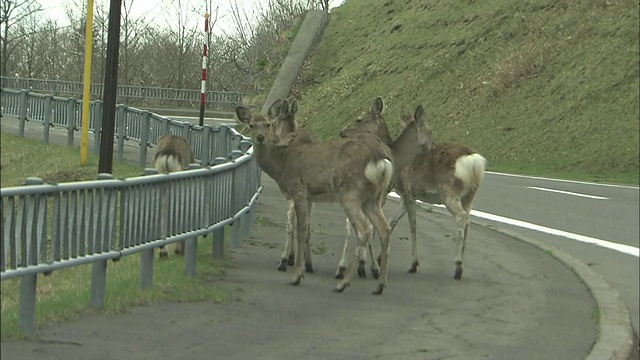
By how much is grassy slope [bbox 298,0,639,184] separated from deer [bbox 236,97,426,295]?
16.9m

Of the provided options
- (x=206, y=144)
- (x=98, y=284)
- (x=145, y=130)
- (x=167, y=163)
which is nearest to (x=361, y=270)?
(x=167, y=163)

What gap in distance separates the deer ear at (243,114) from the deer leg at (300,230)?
1.06 metres

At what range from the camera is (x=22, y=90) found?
19.0ft

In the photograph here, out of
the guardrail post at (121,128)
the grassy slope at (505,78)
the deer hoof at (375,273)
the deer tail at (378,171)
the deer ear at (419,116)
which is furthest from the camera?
the grassy slope at (505,78)

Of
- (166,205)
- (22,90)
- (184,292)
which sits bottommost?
(184,292)

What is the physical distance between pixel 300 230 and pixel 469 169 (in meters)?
2.37

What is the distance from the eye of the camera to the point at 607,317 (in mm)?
10328

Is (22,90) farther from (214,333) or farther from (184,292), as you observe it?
(184,292)

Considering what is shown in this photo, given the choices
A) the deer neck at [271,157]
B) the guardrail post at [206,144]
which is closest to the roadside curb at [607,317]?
the deer neck at [271,157]

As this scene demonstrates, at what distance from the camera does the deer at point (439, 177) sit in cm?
1319

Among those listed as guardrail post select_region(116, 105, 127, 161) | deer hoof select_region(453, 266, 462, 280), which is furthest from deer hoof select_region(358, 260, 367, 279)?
guardrail post select_region(116, 105, 127, 161)

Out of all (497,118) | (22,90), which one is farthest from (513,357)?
(497,118)

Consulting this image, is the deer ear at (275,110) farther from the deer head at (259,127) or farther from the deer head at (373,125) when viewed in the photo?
the deer head at (373,125)

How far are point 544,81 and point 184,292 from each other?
28752mm
